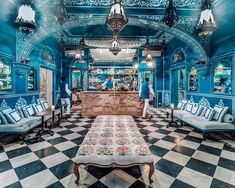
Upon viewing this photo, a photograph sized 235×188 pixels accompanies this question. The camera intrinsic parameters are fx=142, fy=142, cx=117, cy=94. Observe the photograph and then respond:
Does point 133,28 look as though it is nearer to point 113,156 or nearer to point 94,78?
point 113,156

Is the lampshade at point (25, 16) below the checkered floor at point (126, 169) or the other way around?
the other way around

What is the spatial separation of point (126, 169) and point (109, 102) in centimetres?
430

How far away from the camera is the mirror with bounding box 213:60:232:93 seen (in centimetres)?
434

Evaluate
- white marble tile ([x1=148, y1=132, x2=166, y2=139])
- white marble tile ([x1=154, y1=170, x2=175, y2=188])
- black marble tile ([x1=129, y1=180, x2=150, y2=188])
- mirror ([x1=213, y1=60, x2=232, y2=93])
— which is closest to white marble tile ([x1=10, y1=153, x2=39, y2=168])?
black marble tile ([x1=129, y1=180, x2=150, y2=188])

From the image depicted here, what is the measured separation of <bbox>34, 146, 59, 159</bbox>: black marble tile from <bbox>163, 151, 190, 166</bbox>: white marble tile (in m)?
2.38

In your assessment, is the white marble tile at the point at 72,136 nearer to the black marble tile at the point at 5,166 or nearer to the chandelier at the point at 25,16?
the black marble tile at the point at 5,166

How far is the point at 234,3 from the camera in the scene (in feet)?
13.3

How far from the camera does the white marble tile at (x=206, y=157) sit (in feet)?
8.94

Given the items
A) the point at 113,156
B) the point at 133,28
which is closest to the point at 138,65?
the point at 133,28

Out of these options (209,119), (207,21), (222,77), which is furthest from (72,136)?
(222,77)

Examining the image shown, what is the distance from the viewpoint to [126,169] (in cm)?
242

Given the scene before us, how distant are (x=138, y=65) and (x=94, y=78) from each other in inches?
177

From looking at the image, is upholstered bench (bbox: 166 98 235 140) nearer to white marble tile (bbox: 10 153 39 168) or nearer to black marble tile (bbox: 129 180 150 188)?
black marble tile (bbox: 129 180 150 188)

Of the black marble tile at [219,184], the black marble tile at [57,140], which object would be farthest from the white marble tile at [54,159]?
the black marble tile at [219,184]
